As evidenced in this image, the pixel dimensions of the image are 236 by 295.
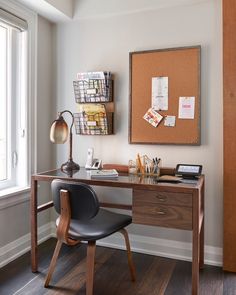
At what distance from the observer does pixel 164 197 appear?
1.92 m

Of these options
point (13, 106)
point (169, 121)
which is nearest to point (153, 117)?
point (169, 121)

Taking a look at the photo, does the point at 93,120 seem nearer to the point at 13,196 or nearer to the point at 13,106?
the point at 13,106

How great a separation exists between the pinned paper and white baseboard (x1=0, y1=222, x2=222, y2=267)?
3.39 feet

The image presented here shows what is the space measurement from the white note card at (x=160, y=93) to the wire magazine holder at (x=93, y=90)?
1.33 ft

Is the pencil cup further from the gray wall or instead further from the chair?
the chair

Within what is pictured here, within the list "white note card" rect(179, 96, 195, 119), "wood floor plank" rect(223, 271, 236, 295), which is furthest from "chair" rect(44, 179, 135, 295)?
"white note card" rect(179, 96, 195, 119)

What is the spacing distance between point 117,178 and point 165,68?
3.40 ft

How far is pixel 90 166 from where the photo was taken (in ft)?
8.58

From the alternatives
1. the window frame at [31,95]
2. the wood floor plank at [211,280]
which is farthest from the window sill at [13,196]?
the wood floor plank at [211,280]

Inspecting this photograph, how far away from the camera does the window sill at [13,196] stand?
2367 mm

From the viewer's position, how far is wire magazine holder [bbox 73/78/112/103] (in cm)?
262

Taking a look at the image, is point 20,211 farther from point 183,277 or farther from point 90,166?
point 183,277

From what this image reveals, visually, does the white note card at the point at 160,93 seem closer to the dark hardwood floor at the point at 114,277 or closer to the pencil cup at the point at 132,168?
the pencil cup at the point at 132,168

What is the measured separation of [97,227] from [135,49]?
5.19 feet
